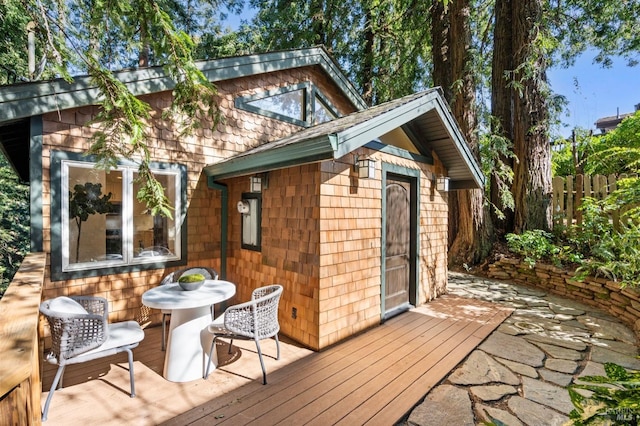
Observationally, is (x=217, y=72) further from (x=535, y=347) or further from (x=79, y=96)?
(x=535, y=347)

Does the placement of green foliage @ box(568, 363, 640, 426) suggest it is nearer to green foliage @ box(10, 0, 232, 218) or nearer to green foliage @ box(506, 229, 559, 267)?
green foliage @ box(10, 0, 232, 218)

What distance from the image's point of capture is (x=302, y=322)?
3820 millimetres

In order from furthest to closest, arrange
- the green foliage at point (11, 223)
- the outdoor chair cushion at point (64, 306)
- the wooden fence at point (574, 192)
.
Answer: the green foliage at point (11, 223)
the wooden fence at point (574, 192)
the outdoor chair cushion at point (64, 306)

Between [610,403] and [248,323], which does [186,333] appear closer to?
[248,323]

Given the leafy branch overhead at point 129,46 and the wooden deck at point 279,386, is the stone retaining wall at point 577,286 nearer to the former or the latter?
the wooden deck at point 279,386

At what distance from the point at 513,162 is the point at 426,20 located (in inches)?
187

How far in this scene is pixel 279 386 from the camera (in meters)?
2.92

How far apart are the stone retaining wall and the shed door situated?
3108 mm

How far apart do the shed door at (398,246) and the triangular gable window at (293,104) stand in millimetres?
2520

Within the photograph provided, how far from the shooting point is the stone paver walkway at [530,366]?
8.44ft

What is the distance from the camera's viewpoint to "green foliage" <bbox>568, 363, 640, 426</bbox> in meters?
0.84

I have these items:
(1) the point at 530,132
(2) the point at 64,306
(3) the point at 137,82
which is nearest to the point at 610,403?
(2) the point at 64,306

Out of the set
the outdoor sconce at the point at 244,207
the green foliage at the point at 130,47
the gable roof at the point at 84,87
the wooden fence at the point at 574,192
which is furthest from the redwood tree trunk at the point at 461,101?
the green foliage at the point at 130,47

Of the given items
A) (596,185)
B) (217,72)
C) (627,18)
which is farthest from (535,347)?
(627,18)
